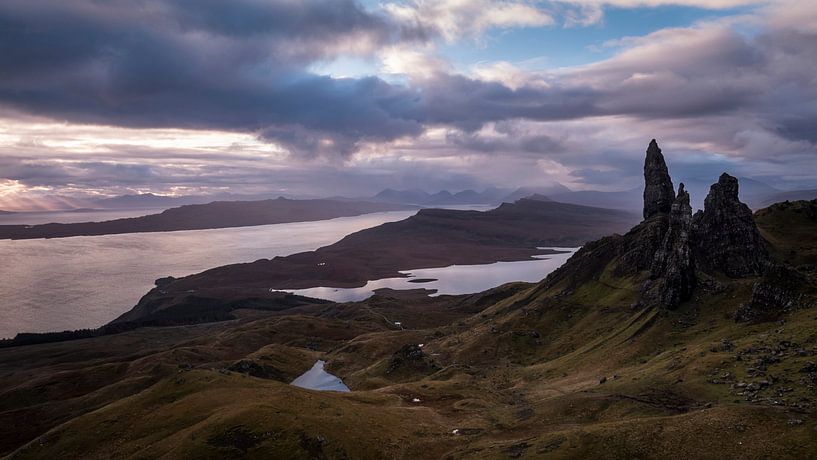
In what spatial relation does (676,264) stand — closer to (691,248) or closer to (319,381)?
(691,248)

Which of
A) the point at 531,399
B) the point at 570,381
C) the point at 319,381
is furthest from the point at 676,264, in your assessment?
the point at 319,381

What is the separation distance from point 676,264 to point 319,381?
90.2 meters

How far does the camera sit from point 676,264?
109375mm

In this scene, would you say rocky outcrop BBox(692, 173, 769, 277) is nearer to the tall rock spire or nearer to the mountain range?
the mountain range

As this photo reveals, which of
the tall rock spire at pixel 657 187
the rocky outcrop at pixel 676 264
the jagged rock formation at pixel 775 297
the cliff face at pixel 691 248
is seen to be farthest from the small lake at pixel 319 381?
the tall rock spire at pixel 657 187

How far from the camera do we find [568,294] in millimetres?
148875

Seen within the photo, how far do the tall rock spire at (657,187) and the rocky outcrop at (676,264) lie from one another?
24871 millimetres

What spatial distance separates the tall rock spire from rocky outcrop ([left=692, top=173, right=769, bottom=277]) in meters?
26.2

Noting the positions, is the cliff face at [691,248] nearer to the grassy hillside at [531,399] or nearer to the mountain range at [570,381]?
the mountain range at [570,381]

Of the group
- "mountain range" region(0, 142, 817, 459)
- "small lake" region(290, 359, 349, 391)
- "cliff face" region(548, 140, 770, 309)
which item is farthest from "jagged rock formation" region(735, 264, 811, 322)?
Answer: "small lake" region(290, 359, 349, 391)

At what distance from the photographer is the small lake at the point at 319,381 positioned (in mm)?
123925

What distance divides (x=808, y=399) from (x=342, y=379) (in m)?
99.8

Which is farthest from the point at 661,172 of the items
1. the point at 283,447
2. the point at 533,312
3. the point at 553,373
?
the point at 283,447

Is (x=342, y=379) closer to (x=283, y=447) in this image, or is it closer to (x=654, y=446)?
(x=283, y=447)
